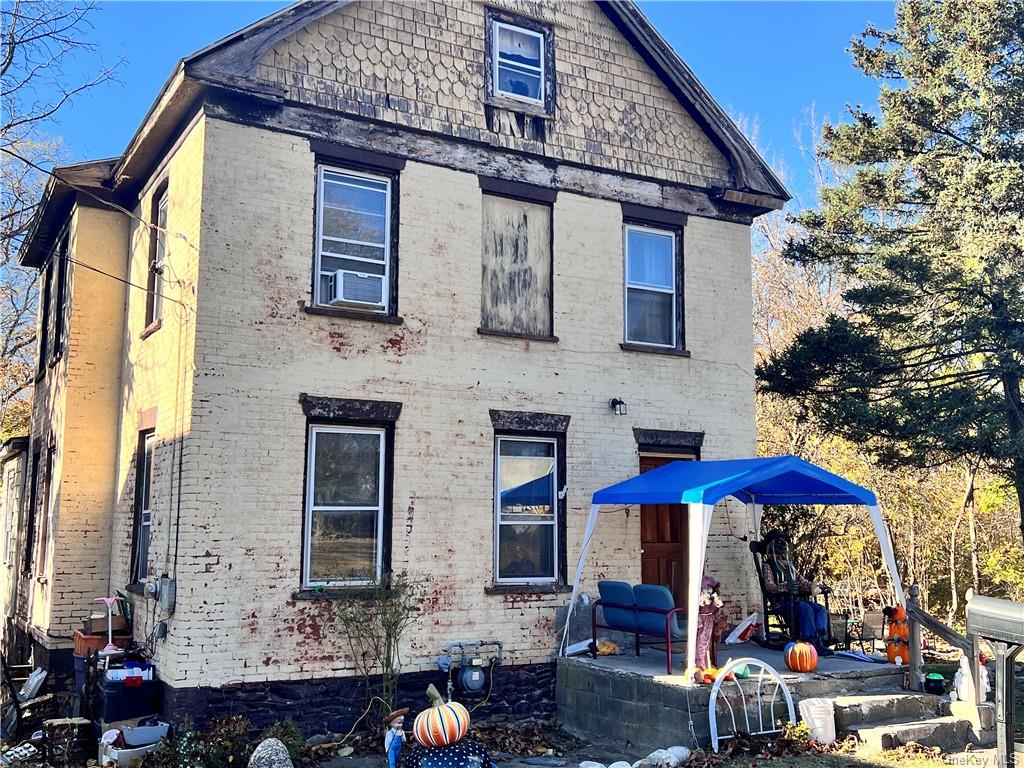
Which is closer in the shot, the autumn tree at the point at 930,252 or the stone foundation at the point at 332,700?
the stone foundation at the point at 332,700

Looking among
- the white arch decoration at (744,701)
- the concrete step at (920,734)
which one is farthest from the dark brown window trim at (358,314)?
the concrete step at (920,734)

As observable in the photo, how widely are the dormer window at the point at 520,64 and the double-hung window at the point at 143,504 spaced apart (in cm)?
614

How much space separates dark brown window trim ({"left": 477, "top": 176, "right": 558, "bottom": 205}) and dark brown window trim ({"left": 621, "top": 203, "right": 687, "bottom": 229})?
118cm

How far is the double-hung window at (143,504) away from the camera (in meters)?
11.5

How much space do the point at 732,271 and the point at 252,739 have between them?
889 cm

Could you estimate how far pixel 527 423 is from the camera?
461 inches

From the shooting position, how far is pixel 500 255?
12086 millimetres

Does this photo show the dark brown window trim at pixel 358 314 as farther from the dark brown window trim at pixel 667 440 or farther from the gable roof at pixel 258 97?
the dark brown window trim at pixel 667 440

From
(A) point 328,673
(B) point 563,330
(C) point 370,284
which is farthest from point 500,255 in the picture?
(A) point 328,673

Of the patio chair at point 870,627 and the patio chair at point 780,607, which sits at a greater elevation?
the patio chair at point 780,607

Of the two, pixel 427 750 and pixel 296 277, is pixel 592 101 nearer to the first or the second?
pixel 296 277

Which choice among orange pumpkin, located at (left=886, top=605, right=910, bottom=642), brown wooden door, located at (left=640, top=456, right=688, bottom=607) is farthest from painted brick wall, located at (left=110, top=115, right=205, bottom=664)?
orange pumpkin, located at (left=886, top=605, right=910, bottom=642)

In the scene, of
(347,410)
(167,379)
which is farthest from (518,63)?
(167,379)

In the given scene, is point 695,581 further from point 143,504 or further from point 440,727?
point 143,504
